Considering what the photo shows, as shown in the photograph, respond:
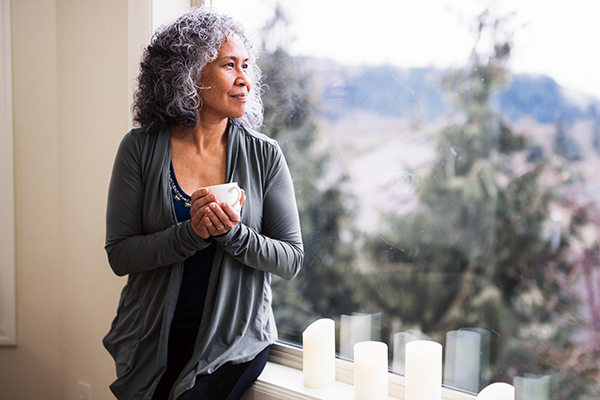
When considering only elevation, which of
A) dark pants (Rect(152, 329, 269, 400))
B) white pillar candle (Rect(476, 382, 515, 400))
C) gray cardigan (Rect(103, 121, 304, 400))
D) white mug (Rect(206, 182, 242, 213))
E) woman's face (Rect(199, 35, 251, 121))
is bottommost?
dark pants (Rect(152, 329, 269, 400))

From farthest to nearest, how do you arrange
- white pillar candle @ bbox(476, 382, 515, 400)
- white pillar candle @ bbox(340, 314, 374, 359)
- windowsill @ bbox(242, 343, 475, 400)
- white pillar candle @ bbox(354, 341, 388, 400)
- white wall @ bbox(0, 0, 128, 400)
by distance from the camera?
white wall @ bbox(0, 0, 128, 400), white pillar candle @ bbox(340, 314, 374, 359), windowsill @ bbox(242, 343, 475, 400), white pillar candle @ bbox(354, 341, 388, 400), white pillar candle @ bbox(476, 382, 515, 400)

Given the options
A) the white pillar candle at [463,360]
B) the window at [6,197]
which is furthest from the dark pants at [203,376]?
the window at [6,197]

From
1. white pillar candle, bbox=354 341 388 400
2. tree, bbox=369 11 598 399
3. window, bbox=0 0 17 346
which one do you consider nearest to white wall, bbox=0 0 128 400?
window, bbox=0 0 17 346

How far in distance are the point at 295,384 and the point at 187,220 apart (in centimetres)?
61

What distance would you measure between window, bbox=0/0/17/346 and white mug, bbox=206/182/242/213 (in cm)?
129

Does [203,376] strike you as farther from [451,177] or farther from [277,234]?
[451,177]

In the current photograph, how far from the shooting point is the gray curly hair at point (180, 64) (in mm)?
1323

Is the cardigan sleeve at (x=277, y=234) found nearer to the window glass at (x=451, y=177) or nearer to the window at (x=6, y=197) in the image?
the window glass at (x=451, y=177)

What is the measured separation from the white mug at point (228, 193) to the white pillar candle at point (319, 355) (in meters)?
0.48

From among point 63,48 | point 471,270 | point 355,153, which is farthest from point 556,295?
point 63,48

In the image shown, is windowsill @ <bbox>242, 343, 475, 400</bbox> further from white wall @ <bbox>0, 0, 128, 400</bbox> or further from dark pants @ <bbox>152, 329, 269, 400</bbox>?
white wall @ <bbox>0, 0, 128, 400</bbox>

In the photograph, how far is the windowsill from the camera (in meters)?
1.38

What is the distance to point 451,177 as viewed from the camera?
1294mm

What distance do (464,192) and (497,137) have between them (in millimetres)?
162
